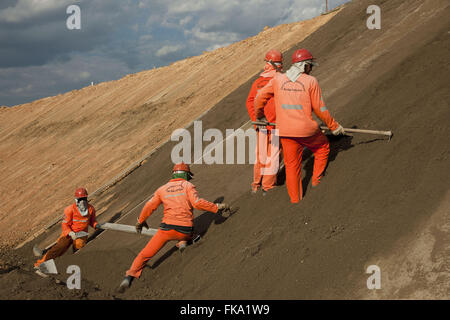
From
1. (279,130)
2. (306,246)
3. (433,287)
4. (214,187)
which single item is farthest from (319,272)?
(214,187)

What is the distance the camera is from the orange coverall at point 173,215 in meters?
5.38

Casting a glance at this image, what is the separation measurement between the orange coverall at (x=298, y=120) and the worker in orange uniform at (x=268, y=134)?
0.71 metres

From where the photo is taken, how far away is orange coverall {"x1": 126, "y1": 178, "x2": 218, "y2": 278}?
538 cm

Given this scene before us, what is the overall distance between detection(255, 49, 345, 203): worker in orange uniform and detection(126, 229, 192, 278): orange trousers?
5.79 feet

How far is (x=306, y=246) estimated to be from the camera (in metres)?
4.17

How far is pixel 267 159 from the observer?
5941mm

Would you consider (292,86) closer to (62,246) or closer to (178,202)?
(178,202)

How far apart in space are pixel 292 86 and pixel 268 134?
50.4 inches

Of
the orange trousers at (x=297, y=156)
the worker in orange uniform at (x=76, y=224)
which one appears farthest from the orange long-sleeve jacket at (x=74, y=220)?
the orange trousers at (x=297, y=156)

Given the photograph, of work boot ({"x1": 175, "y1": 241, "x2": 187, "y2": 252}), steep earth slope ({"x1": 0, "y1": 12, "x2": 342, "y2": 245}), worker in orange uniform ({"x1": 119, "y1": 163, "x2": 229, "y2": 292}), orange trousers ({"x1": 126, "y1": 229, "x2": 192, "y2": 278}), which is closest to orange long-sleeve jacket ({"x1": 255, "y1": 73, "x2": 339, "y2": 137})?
worker in orange uniform ({"x1": 119, "y1": 163, "x2": 229, "y2": 292})

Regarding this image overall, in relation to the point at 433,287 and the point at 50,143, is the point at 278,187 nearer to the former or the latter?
the point at 433,287

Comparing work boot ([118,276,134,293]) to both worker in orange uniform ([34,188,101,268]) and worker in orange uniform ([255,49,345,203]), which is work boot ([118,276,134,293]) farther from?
worker in orange uniform ([255,49,345,203])

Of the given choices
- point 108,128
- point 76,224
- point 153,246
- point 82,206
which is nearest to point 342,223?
point 153,246

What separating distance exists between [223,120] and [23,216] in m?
6.90
